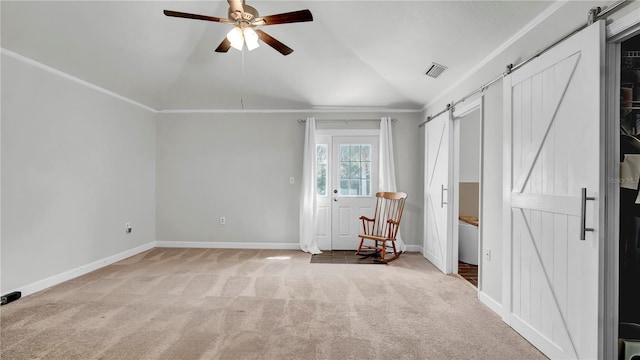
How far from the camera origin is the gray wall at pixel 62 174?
3043 millimetres

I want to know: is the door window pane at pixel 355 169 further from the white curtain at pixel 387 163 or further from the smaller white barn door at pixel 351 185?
the white curtain at pixel 387 163

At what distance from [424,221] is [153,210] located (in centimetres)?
467

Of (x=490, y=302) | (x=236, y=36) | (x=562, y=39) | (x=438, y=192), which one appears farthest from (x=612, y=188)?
(x=236, y=36)

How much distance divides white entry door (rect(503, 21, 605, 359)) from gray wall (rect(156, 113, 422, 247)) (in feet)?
9.94

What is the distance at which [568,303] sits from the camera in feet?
6.34

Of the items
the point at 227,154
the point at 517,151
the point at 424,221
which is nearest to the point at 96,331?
the point at 227,154

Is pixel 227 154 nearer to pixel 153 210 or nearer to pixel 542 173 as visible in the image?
pixel 153 210

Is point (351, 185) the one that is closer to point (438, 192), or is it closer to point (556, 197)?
point (438, 192)

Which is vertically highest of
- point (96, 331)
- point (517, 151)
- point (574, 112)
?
point (574, 112)

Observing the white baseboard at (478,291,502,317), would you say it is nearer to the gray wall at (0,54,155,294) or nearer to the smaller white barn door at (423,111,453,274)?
the smaller white barn door at (423,111,453,274)

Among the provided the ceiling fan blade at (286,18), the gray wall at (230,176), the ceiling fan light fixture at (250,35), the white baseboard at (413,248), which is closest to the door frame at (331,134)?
the gray wall at (230,176)

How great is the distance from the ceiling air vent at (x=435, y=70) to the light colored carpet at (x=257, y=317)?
2.56 m

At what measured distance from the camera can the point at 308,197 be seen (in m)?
5.13

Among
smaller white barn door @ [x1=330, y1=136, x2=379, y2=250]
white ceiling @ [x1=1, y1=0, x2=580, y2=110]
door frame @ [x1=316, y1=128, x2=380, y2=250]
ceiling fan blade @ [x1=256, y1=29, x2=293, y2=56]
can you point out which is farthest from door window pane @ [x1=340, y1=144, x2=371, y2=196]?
ceiling fan blade @ [x1=256, y1=29, x2=293, y2=56]
